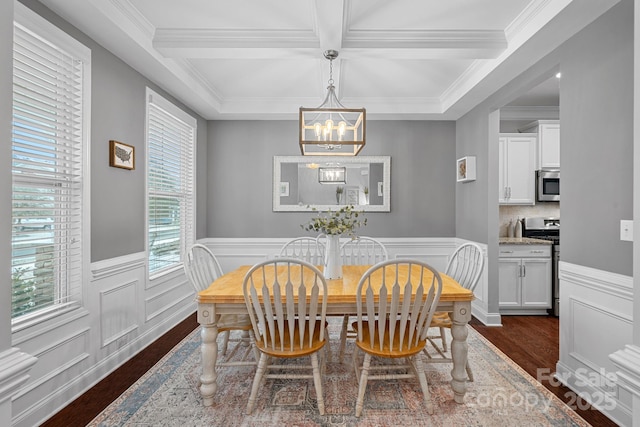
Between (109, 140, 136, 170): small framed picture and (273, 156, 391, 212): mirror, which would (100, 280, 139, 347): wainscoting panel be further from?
(273, 156, 391, 212): mirror

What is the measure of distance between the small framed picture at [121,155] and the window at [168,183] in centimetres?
29

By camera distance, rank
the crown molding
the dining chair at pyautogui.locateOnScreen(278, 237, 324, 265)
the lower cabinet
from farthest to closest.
→ 1. the crown molding
2. the lower cabinet
3. the dining chair at pyautogui.locateOnScreen(278, 237, 324, 265)

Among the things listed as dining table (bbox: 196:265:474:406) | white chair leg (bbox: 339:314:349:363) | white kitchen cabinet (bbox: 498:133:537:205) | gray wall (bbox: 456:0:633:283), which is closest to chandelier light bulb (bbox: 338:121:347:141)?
dining table (bbox: 196:265:474:406)

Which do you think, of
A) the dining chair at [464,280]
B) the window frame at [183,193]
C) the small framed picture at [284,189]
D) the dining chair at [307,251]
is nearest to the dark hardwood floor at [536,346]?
the dining chair at [464,280]

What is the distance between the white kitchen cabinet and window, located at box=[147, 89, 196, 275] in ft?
12.6

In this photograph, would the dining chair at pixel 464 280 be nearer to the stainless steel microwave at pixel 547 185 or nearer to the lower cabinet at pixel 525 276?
the lower cabinet at pixel 525 276

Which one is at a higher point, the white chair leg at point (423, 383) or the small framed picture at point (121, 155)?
the small framed picture at point (121, 155)

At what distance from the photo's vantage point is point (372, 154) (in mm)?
4449

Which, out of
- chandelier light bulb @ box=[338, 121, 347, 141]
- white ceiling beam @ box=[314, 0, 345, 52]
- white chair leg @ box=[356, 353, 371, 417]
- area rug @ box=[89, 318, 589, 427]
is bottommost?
area rug @ box=[89, 318, 589, 427]

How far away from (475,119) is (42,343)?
4.37 m

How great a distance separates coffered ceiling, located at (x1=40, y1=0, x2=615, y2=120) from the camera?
86.9 inches

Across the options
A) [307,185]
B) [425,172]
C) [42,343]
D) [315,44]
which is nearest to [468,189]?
[425,172]

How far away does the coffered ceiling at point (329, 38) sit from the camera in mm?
2207

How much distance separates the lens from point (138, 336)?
9.60 feet
